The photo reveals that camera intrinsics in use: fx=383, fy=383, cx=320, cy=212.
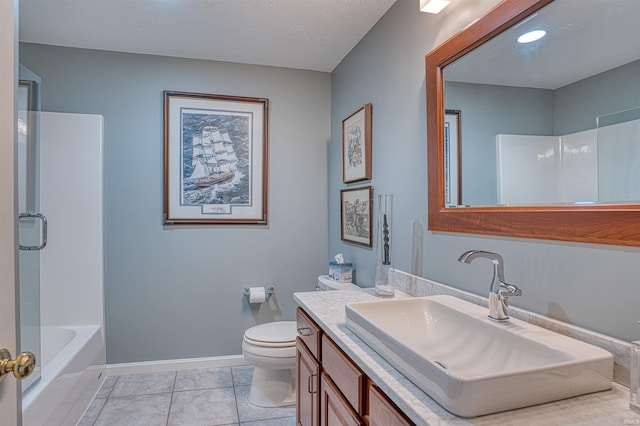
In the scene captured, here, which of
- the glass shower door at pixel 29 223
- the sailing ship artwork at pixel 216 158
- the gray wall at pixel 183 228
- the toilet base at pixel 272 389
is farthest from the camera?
the sailing ship artwork at pixel 216 158

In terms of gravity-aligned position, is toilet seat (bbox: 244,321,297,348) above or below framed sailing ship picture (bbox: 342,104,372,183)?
below

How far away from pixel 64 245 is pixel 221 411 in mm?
1512

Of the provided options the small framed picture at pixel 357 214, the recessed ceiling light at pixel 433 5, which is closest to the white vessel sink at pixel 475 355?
the small framed picture at pixel 357 214

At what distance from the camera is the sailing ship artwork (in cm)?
283

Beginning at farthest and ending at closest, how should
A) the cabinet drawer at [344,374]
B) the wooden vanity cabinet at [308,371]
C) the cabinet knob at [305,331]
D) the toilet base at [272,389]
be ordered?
the toilet base at [272,389] < the cabinet knob at [305,331] < the wooden vanity cabinet at [308,371] < the cabinet drawer at [344,374]

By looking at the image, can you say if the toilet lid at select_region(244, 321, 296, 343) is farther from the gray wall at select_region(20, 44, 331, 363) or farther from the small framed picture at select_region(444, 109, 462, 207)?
the small framed picture at select_region(444, 109, 462, 207)

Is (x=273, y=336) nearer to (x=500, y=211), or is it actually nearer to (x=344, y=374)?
(x=344, y=374)

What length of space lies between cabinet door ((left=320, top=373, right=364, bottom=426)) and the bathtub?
1238 mm

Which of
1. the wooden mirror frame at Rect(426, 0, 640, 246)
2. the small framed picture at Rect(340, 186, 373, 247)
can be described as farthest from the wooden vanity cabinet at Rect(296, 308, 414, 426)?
the small framed picture at Rect(340, 186, 373, 247)

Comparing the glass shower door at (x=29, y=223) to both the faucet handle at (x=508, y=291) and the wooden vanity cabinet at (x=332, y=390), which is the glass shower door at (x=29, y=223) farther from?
the faucet handle at (x=508, y=291)

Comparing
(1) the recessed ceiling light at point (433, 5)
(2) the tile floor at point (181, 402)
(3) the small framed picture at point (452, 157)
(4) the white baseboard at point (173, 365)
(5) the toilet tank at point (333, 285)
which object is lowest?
(2) the tile floor at point (181, 402)

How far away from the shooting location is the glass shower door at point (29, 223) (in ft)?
5.89

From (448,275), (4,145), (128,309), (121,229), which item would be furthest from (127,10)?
(448,275)

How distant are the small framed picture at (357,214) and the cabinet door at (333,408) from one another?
1102 millimetres
